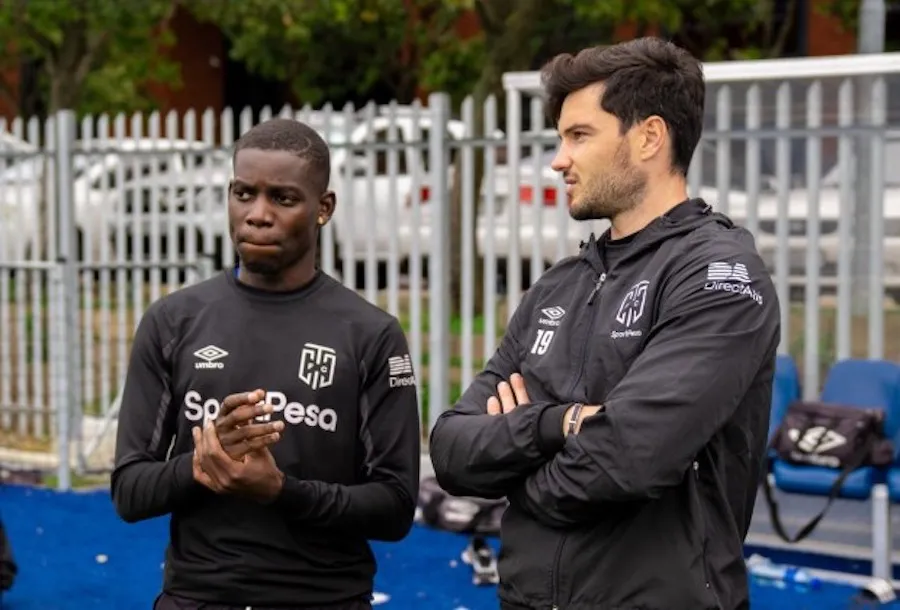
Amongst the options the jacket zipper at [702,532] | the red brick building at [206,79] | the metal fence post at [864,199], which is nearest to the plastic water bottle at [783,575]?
the metal fence post at [864,199]

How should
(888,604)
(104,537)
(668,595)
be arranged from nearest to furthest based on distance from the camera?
(668,595)
(888,604)
(104,537)

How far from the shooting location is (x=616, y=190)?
288 centimetres

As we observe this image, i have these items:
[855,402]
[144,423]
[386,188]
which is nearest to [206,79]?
[386,188]

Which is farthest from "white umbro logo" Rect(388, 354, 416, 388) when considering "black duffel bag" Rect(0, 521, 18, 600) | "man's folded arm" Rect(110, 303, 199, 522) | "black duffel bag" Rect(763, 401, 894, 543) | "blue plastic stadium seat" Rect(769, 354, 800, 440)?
"blue plastic stadium seat" Rect(769, 354, 800, 440)

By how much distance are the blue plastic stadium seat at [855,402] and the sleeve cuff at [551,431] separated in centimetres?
401

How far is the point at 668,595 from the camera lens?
8.65ft

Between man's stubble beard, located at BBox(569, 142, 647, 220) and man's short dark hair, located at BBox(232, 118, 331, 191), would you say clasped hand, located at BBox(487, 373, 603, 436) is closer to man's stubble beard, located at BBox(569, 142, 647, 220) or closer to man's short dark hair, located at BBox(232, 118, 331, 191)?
man's stubble beard, located at BBox(569, 142, 647, 220)

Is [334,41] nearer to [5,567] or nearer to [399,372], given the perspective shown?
[5,567]

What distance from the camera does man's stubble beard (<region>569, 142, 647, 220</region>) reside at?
2.87 meters

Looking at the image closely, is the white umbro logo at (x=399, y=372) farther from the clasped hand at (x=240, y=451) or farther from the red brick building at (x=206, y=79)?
the red brick building at (x=206, y=79)

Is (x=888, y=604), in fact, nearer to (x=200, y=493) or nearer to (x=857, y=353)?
(x=857, y=353)

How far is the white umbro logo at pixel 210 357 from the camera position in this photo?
319 centimetres

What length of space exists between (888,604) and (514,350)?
3.72m

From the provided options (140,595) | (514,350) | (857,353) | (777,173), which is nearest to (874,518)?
(857,353)
